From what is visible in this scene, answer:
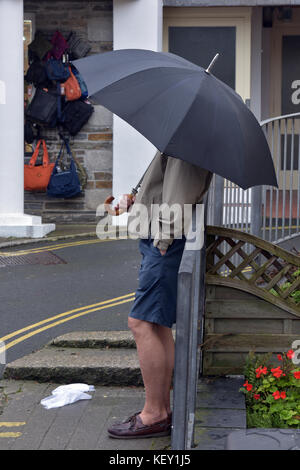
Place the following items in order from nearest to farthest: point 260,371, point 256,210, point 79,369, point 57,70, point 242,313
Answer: point 260,371
point 242,313
point 79,369
point 256,210
point 57,70

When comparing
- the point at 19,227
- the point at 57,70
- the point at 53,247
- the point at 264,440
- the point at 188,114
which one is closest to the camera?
the point at 264,440

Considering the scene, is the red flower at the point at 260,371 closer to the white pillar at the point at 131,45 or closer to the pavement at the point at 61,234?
the pavement at the point at 61,234

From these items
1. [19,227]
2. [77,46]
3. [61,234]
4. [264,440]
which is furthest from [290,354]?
[77,46]

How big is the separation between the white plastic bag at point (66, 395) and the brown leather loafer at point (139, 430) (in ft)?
1.97

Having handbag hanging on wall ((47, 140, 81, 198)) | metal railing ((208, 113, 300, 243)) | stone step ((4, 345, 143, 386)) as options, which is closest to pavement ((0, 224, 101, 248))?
handbag hanging on wall ((47, 140, 81, 198))

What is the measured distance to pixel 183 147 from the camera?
390 cm

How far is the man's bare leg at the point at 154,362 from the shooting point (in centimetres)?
435

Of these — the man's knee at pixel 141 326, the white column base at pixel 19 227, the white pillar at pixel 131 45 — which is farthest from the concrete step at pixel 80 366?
the white pillar at pixel 131 45

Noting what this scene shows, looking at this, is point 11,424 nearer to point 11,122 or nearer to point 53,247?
point 53,247

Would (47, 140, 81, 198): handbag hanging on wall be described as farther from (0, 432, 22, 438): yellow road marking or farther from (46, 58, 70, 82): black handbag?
(0, 432, 22, 438): yellow road marking

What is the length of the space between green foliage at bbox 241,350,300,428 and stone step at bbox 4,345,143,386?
34.1 inches

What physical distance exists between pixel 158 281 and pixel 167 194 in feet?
1.43

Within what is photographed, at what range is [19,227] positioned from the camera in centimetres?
1166

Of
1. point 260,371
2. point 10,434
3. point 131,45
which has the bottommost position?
point 10,434
